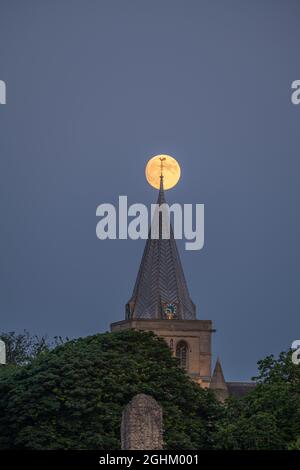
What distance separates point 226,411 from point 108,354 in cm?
478

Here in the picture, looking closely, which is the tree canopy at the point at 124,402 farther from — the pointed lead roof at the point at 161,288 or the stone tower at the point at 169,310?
the pointed lead roof at the point at 161,288

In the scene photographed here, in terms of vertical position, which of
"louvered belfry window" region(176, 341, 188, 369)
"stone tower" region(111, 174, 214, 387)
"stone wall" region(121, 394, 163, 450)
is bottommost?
"stone wall" region(121, 394, 163, 450)

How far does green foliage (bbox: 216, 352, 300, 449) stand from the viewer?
5667cm

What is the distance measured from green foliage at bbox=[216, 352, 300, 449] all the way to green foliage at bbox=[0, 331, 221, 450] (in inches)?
34.6

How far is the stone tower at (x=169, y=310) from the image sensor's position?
14388 centimetres

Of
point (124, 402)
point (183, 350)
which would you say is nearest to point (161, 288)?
point (183, 350)

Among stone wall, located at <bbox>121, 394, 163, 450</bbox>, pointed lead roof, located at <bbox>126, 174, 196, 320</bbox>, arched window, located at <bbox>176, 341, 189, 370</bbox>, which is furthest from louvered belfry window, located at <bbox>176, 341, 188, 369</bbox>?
stone wall, located at <bbox>121, 394, 163, 450</bbox>

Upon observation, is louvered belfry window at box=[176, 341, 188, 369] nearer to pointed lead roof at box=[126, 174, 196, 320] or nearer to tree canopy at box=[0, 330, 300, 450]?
pointed lead roof at box=[126, 174, 196, 320]

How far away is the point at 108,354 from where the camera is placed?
62.8m

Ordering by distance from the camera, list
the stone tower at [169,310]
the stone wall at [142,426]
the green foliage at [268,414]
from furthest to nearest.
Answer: the stone tower at [169,310] → the green foliage at [268,414] → the stone wall at [142,426]

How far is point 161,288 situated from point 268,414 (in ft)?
300

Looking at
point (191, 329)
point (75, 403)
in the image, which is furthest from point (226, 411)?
point (191, 329)

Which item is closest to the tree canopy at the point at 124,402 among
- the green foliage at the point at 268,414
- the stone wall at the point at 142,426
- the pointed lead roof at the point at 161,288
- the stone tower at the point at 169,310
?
the green foliage at the point at 268,414
